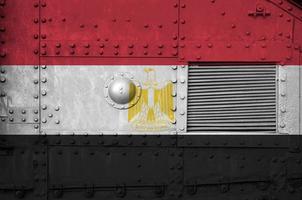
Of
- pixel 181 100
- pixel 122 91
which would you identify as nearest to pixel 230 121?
pixel 181 100

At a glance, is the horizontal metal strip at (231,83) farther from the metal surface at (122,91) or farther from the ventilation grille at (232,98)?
the metal surface at (122,91)

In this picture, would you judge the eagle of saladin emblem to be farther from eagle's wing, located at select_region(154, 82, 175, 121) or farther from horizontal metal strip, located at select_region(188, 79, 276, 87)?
horizontal metal strip, located at select_region(188, 79, 276, 87)

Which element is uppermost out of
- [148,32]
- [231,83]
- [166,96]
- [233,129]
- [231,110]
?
[148,32]

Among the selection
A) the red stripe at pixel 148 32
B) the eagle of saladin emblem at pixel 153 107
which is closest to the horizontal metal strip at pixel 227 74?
the red stripe at pixel 148 32

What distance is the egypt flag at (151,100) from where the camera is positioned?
416 centimetres

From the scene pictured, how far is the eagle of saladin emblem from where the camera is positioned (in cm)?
417

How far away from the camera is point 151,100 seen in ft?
13.7

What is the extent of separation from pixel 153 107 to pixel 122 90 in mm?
272

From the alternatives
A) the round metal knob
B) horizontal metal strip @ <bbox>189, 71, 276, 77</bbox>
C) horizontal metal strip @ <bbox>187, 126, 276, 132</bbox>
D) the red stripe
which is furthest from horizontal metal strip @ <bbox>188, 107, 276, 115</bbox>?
the round metal knob

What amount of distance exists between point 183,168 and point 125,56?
0.97 meters

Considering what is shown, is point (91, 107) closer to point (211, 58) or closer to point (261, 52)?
point (211, 58)

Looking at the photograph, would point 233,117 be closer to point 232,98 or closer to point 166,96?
point 232,98

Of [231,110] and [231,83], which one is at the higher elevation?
[231,83]

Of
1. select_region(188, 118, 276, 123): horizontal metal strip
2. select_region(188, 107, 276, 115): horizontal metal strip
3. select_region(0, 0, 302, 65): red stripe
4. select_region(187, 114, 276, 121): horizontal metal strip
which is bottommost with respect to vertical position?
select_region(188, 118, 276, 123): horizontal metal strip
